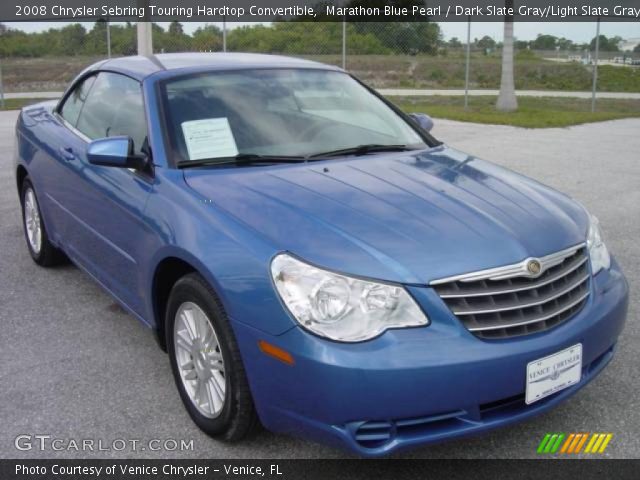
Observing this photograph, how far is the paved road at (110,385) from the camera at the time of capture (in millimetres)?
2971

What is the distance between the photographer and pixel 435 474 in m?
2.79

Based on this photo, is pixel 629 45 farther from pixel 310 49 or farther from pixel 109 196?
pixel 109 196

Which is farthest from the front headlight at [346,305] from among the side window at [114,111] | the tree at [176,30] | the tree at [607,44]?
the tree at [176,30]

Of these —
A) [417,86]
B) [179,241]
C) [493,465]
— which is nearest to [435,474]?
[493,465]

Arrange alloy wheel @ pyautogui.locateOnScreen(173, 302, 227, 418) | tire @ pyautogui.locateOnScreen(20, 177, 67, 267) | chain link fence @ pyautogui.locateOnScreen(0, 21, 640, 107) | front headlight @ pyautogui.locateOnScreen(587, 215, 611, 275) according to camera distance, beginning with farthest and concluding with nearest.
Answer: chain link fence @ pyautogui.locateOnScreen(0, 21, 640, 107)
tire @ pyautogui.locateOnScreen(20, 177, 67, 267)
front headlight @ pyautogui.locateOnScreen(587, 215, 611, 275)
alloy wheel @ pyautogui.locateOnScreen(173, 302, 227, 418)

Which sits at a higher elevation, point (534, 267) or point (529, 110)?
point (529, 110)

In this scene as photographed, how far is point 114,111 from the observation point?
416 cm

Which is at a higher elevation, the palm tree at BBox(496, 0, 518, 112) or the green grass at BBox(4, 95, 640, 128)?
the palm tree at BBox(496, 0, 518, 112)

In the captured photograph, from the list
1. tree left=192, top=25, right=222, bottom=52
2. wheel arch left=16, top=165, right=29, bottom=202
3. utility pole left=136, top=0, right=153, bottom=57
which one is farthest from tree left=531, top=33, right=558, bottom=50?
wheel arch left=16, top=165, right=29, bottom=202

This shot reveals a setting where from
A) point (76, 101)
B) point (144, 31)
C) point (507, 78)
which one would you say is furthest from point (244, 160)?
point (507, 78)

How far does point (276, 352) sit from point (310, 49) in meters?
17.8

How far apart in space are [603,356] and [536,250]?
632 millimetres

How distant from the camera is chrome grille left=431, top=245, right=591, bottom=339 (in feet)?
8.31

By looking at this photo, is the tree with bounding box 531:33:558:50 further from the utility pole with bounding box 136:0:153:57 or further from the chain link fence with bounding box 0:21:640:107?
the utility pole with bounding box 136:0:153:57
